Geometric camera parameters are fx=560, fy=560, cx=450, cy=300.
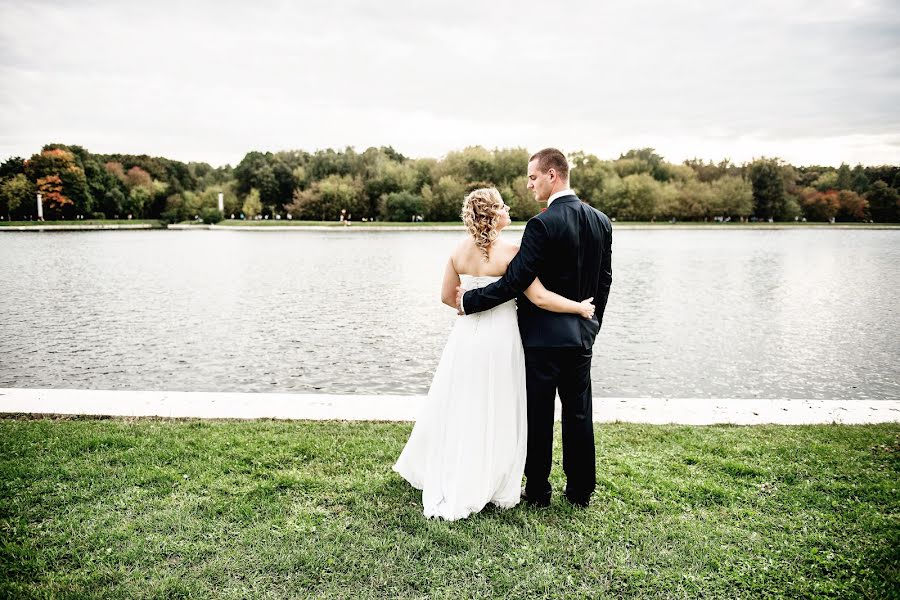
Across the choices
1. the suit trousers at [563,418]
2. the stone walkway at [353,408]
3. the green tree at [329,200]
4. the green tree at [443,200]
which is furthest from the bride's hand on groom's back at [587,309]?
the green tree at [329,200]

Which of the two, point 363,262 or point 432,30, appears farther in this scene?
point 432,30

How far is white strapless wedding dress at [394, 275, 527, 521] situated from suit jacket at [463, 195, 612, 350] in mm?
171

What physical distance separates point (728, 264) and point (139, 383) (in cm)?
2868

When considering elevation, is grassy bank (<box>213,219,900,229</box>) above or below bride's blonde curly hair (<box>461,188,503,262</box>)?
above

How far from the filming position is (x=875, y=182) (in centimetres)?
9956

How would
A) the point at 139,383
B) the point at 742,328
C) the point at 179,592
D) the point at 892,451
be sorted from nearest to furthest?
the point at 179,592, the point at 892,451, the point at 139,383, the point at 742,328

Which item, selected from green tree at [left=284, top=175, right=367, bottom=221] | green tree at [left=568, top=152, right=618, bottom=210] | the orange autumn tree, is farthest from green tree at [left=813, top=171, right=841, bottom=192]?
the orange autumn tree

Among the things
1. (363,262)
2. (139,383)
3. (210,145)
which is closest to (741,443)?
(139,383)

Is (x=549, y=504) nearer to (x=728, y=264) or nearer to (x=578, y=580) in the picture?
(x=578, y=580)

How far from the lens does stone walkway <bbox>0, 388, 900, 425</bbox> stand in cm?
645

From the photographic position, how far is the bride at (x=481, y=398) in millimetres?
4113

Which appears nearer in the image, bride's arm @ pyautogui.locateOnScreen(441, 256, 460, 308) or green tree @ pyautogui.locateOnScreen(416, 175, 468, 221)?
bride's arm @ pyautogui.locateOnScreen(441, 256, 460, 308)

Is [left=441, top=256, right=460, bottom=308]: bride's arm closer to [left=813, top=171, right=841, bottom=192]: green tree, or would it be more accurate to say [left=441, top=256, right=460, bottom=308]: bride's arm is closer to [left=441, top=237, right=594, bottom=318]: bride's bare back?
[left=441, top=237, right=594, bottom=318]: bride's bare back

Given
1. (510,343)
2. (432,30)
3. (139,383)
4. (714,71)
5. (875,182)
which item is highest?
(432,30)
